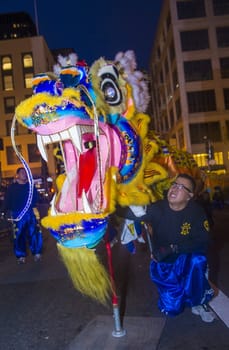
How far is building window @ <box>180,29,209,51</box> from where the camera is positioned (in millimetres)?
34719

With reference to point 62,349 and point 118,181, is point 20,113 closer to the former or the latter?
point 118,181

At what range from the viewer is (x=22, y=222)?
662 cm

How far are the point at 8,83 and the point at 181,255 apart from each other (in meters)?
44.6

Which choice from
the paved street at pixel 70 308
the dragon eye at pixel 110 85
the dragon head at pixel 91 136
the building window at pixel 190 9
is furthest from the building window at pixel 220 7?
the dragon eye at pixel 110 85

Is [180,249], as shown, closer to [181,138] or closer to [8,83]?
[181,138]

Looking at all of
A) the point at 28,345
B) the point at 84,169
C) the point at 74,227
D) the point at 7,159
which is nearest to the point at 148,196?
the point at 84,169

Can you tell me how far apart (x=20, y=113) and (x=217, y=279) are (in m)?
3.08

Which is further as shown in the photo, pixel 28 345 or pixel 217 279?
pixel 217 279

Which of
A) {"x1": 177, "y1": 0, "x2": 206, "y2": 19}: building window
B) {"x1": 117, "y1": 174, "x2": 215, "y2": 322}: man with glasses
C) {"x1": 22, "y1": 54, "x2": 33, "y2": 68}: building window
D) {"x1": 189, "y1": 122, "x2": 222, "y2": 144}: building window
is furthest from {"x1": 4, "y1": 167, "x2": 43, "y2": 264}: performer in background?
{"x1": 22, "y1": 54, "x2": 33, "y2": 68}: building window

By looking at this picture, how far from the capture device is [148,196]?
3832 mm

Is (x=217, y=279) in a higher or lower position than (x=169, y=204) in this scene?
lower

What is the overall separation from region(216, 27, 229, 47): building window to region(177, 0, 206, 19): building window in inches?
75.3

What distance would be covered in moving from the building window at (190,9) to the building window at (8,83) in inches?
794

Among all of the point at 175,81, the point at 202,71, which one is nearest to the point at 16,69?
the point at 175,81
